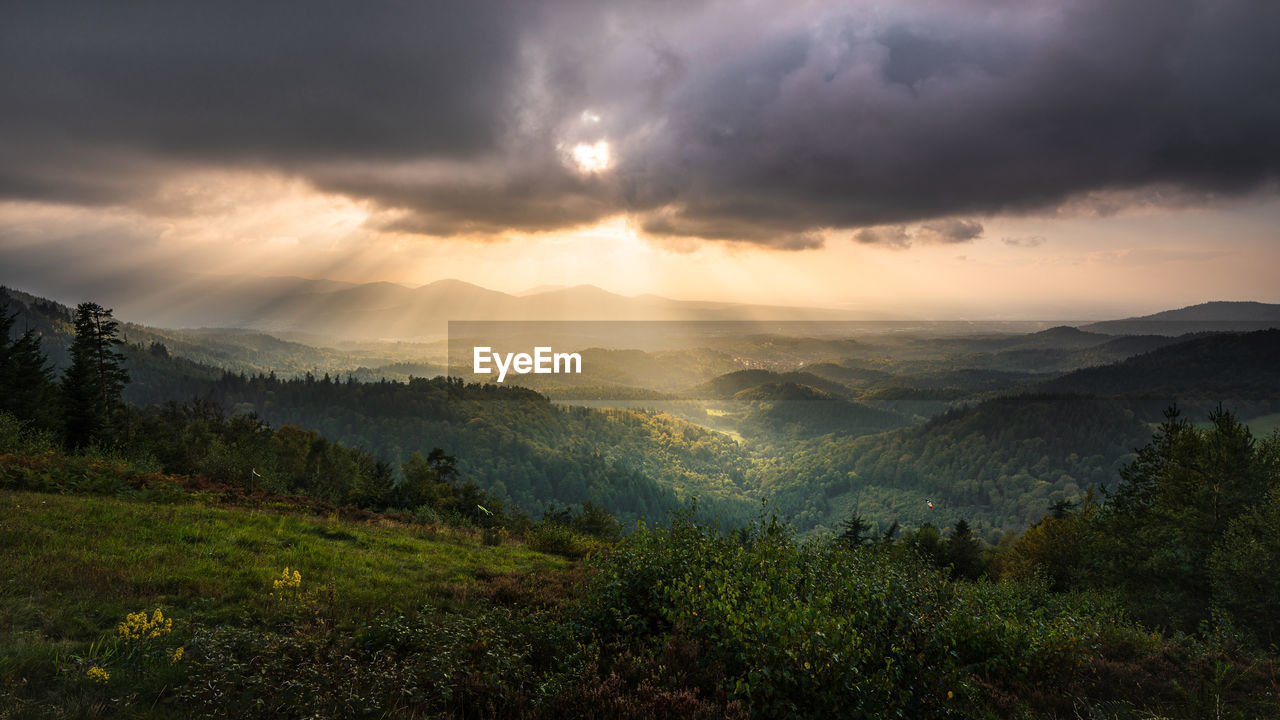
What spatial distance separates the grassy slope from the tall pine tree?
1120 inches

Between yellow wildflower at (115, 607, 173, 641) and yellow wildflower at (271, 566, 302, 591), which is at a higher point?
yellow wildflower at (115, 607, 173, 641)

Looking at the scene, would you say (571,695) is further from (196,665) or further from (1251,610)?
(1251,610)

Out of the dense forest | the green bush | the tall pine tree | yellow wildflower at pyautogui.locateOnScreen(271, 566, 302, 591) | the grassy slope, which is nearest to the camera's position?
the dense forest

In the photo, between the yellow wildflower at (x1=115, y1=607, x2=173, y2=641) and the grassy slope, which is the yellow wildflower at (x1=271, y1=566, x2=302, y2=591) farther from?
the yellow wildflower at (x1=115, y1=607, x2=173, y2=641)

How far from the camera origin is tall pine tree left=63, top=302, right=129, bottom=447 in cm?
3234

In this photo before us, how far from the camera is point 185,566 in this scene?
955cm

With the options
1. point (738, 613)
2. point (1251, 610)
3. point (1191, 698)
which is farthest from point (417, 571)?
point (1251, 610)

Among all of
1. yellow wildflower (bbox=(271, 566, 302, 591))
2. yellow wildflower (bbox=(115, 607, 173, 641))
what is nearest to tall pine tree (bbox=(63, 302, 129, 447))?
yellow wildflower (bbox=(271, 566, 302, 591))

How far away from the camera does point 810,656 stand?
6.12 meters

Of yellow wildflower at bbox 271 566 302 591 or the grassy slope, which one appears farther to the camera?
yellow wildflower at bbox 271 566 302 591

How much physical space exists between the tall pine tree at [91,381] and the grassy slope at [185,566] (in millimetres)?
28457

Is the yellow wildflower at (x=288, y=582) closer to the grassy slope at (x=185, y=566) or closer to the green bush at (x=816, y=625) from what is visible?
the grassy slope at (x=185, y=566)

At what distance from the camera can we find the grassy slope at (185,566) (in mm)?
7477

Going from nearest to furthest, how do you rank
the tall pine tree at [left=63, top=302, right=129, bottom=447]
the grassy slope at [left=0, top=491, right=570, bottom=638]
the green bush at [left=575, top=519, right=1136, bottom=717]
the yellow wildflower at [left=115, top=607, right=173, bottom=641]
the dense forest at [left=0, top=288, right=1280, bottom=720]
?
the dense forest at [left=0, top=288, right=1280, bottom=720] < the green bush at [left=575, top=519, right=1136, bottom=717] < the yellow wildflower at [left=115, top=607, right=173, bottom=641] < the grassy slope at [left=0, top=491, right=570, bottom=638] < the tall pine tree at [left=63, top=302, right=129, bottom=447]
